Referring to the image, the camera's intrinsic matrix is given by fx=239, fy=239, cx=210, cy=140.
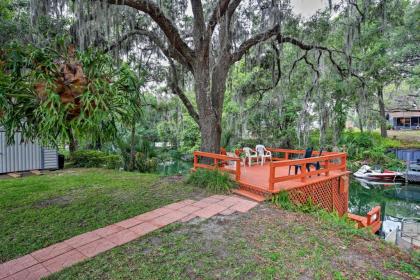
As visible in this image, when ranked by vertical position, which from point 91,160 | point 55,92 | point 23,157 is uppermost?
point 55,92

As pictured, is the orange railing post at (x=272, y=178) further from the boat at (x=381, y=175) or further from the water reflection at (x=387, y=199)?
the boat at (x=381, y=175)

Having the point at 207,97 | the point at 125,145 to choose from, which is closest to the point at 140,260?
the point at 207,97

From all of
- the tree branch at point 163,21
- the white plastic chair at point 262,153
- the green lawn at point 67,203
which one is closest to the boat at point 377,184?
the white plastic chair at point 262,153

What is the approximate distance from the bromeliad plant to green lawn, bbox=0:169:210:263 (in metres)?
1.71

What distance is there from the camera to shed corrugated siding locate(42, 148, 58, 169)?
7.65 m

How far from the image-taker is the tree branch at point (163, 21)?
4.57 metres

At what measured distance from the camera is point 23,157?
7.23 meters

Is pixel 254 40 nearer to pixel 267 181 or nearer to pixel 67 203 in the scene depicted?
pixel 267 181

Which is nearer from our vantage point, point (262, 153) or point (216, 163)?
point (216, 163)

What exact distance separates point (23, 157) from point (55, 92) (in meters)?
7.07

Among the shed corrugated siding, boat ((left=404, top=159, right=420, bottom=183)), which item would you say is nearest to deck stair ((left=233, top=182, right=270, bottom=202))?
the shed corrugated siding

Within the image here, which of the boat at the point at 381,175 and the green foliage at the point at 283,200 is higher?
the green foliage at the point at 283,200

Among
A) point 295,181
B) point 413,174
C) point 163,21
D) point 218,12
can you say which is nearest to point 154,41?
point 163,21

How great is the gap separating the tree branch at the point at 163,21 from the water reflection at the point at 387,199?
7.53m
